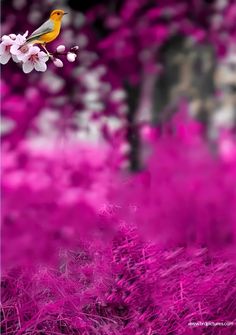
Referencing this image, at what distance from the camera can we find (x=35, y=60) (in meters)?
0.79

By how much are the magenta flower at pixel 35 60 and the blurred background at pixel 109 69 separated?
80 cm

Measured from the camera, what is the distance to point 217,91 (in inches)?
88.2

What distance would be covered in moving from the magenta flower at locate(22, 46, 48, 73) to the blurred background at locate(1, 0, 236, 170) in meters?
0.80

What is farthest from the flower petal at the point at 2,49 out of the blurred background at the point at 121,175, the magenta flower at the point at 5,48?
the blurred background at the point at 121,175

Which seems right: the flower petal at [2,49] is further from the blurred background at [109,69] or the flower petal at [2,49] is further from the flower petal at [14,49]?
the blurred background at [109,69]

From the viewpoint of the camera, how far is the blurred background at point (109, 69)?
1.74 m

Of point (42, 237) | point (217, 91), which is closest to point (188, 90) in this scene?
point (217, 91)

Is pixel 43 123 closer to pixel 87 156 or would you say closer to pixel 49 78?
pixel 49 78

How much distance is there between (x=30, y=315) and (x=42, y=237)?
15cm

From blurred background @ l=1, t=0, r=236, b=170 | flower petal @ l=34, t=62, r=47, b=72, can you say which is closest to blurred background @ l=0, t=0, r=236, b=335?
blurred background @ l=1, t=0, r=236, b=170

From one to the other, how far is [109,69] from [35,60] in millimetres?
1089

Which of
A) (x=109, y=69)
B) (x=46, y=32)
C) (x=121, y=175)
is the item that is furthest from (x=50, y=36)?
(x=109, y=69)

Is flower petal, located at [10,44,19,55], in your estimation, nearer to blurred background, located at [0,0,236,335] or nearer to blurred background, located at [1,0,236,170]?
blurred background, located at [0,0,236,335]

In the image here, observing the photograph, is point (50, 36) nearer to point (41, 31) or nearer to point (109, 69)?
point (41, 31)
